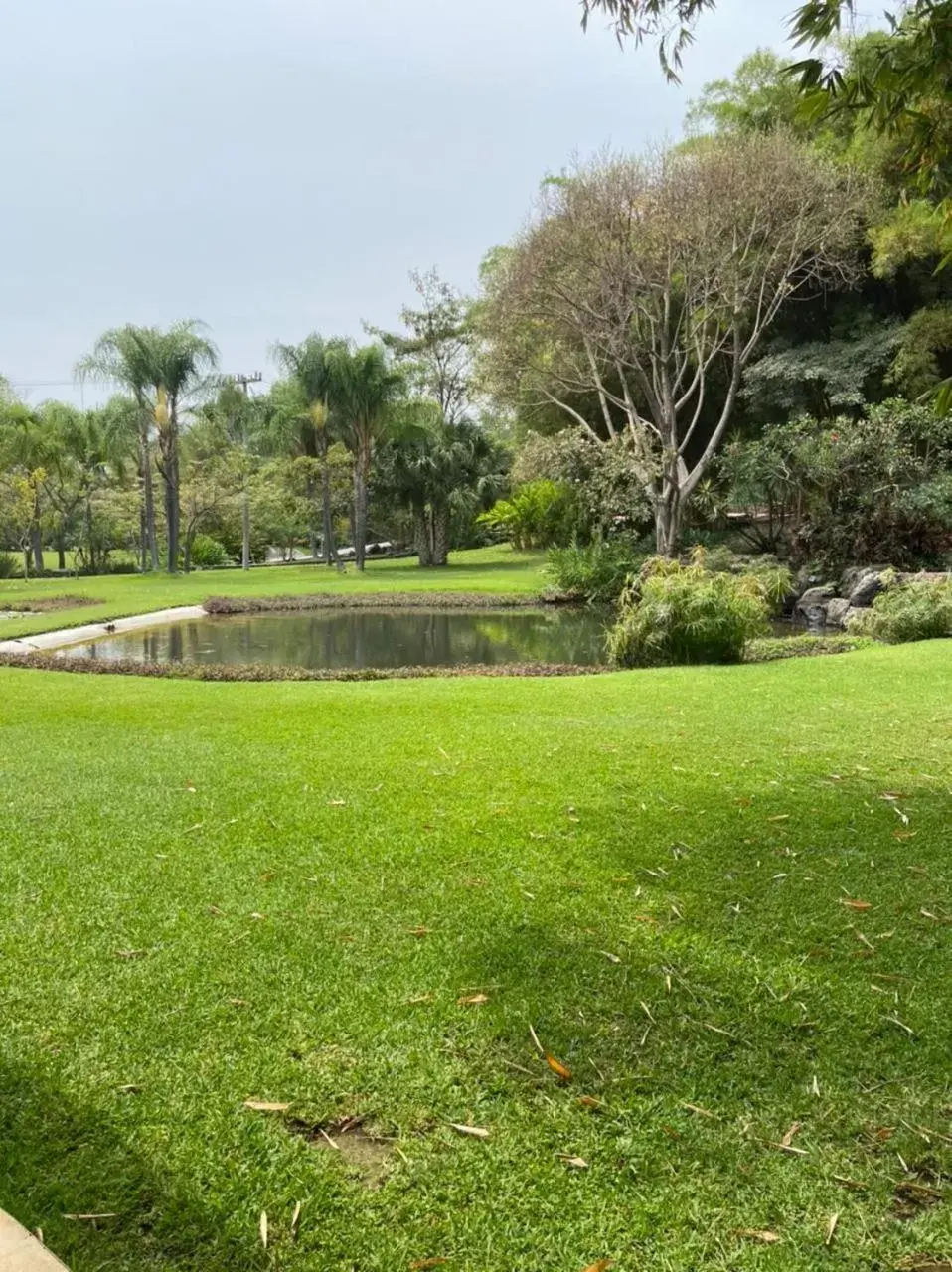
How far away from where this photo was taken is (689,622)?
951 centimetres

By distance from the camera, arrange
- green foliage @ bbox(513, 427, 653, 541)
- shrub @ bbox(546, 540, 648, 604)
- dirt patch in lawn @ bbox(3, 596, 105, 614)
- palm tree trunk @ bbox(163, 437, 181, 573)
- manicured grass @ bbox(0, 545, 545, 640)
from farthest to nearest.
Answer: palm tree trunk @ bbox(163, 437, 181, 573) → green foliage @ bbox(513, 427, 653, 541) → shrub @ bbox(546, 540, 648, 604) → dirt patch in lawn @ bbox(3, 596, 105, 614) → manicured grass @ bbox(0, 545, 545, 640)

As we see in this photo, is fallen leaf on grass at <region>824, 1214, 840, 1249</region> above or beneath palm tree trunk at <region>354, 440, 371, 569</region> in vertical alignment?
beneath

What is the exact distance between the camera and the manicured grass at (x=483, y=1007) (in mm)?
1646

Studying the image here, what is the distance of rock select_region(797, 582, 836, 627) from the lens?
16.1m

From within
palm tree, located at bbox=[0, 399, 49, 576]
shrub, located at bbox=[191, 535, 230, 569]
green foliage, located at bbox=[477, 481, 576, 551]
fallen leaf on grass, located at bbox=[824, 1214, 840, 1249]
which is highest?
palm tree, located at bbox=[0, 399, 49, 576]

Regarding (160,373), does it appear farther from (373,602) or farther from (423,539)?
(373,602)

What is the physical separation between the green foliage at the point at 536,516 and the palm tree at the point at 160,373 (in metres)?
10.8

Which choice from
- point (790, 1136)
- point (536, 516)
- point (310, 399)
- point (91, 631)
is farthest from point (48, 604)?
point (790, 1136)

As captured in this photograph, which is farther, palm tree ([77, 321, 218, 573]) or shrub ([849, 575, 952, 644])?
palm tree ([77, 321, 218, 573])

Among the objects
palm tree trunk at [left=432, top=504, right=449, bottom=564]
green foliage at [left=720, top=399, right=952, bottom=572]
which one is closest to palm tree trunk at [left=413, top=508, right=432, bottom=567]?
palm tree trunk at [left=432, top=504, right=449, bottom=564]

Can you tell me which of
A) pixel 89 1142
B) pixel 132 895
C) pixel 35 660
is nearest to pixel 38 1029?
pixel 89 1142

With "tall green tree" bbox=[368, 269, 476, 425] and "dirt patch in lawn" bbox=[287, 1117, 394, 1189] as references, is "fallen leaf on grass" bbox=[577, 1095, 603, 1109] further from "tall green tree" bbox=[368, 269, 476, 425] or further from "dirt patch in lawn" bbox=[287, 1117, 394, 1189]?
"tall green tree" bbox=[368, 269, 476, 425]

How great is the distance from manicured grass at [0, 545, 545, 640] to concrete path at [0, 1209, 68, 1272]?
1321cm

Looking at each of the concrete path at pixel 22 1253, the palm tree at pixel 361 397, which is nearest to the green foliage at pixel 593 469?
the palm tree at pixel 361 397
